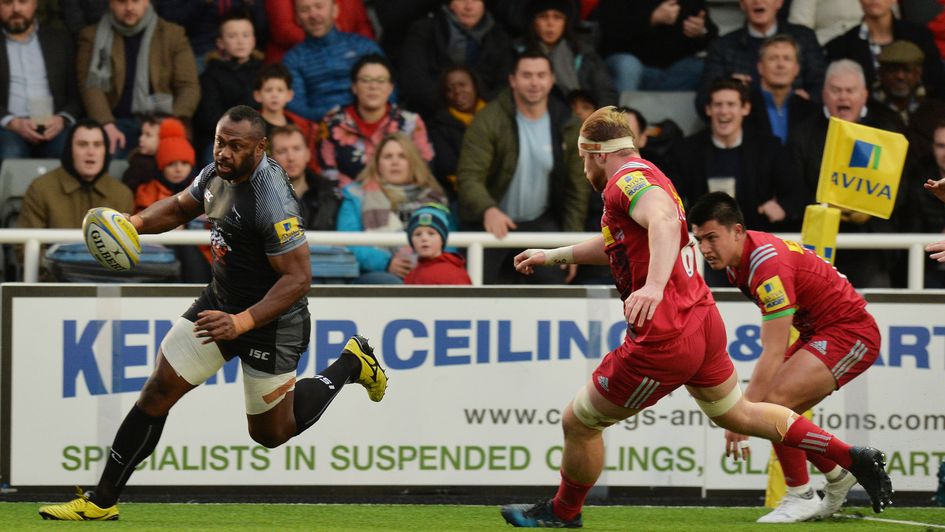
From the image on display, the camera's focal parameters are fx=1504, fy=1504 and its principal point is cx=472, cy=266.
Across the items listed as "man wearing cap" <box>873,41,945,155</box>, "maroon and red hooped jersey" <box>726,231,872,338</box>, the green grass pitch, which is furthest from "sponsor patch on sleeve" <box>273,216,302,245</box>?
"man wearing cap" <box>873,41,945,155</box>

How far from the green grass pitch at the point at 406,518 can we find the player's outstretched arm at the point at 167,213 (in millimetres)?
1487

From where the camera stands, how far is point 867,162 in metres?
8.46

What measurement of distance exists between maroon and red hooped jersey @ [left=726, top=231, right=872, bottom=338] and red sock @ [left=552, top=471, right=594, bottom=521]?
1316 millimetres

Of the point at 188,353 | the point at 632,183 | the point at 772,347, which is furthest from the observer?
the point at 772,347

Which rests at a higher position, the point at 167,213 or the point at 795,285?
the point at 167,213

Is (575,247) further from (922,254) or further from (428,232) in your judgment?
(922,254)

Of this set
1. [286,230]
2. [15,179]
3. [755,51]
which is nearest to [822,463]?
[286,230]

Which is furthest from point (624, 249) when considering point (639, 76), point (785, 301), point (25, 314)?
point (639, 76)

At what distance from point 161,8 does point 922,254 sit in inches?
244

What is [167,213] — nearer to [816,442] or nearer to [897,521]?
[816,442]

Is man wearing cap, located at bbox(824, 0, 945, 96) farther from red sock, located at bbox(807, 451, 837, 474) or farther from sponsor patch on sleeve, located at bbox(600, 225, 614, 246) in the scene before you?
sponsor patch on sleeve, located at bbox(600, 225, 614, 246)

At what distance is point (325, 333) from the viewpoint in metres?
9.06

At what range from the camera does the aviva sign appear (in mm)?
8430

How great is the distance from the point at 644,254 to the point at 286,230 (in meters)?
1.68
